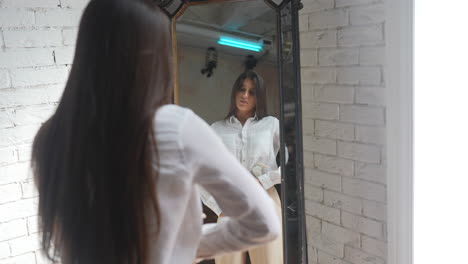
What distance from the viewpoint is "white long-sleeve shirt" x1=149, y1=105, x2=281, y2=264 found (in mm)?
690

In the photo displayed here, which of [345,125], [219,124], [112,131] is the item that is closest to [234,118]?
[219,124]

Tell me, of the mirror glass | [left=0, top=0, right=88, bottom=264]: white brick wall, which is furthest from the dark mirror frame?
[left=0, top=0, right=88, bottom=264]: white brick wall

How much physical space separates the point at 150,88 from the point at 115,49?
0.08 m

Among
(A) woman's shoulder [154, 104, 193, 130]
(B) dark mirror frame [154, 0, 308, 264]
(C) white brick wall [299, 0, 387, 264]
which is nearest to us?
(A) woman's shoulder [154, 104, 193, 130]

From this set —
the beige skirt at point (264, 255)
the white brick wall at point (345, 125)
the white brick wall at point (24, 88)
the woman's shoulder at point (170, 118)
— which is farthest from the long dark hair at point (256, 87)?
the woman's shoulder at point (170, 118)

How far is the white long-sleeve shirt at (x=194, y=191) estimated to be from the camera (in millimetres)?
690

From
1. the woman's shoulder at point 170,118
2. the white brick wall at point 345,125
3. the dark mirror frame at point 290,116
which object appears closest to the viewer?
the woman's shoulder at point 170,118

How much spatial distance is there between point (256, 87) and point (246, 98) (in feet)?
0.14

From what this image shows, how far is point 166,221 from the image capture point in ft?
2.41

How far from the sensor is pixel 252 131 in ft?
4.69

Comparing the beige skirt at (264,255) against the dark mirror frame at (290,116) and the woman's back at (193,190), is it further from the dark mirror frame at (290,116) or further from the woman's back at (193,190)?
the woman's back at (193,190)

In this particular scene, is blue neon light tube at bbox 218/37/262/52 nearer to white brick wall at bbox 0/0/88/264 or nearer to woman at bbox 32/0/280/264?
white brick wall at bbox 0/0/88/264
